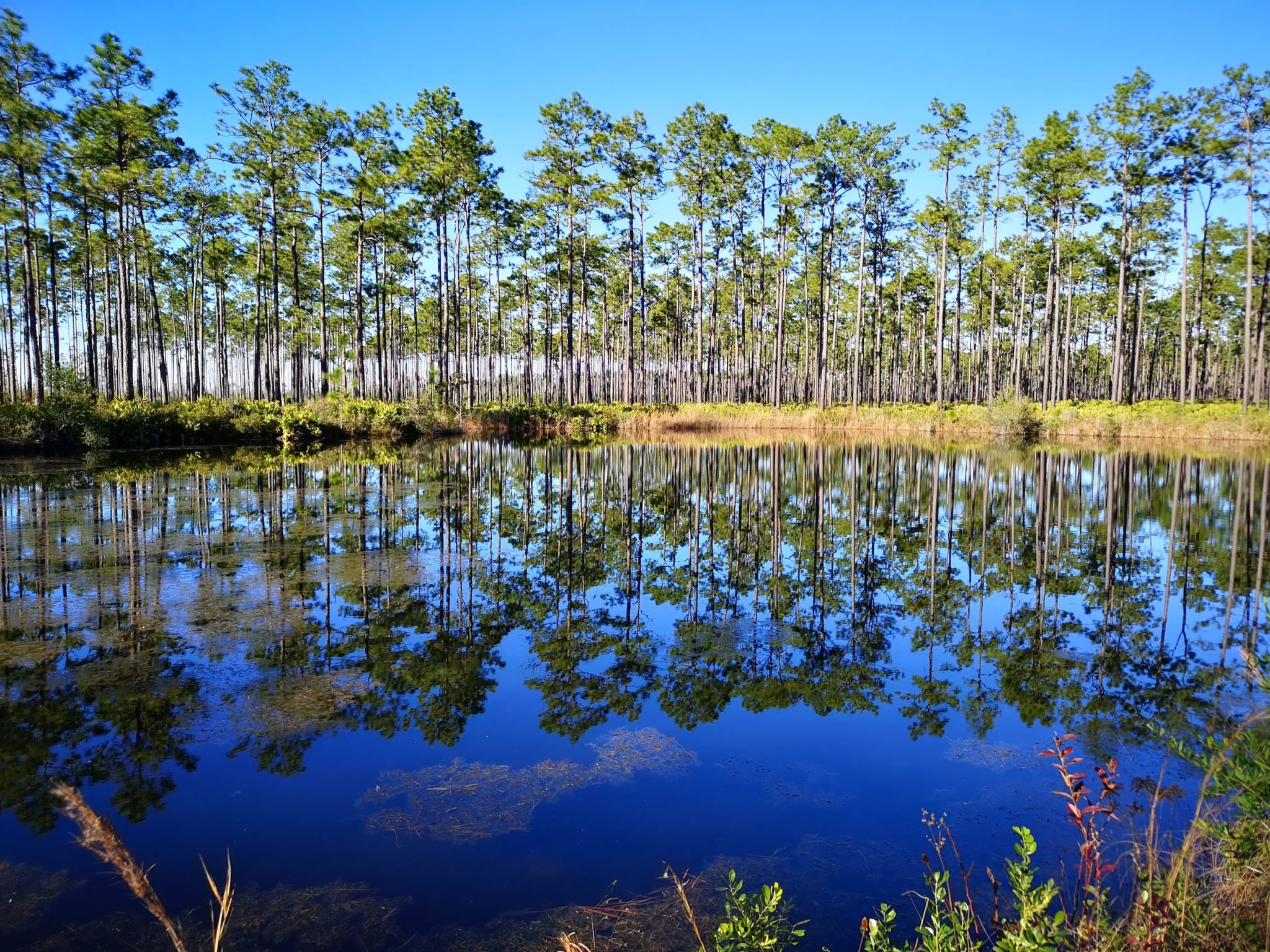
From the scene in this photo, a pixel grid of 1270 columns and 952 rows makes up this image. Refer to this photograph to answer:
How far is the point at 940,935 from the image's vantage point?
89.3 inches

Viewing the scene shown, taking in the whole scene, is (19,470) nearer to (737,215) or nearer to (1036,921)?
(1036,921)

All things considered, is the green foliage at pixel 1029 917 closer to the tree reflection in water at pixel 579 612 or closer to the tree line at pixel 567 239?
the tree reflection in water at pixel 579 612

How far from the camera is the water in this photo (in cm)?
363

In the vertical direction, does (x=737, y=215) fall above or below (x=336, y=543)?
above

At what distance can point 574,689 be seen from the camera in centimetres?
577

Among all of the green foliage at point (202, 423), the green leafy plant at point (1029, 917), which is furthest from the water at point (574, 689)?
the green foliage at point (202, 423)

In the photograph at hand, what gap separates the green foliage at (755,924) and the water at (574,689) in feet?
0.47

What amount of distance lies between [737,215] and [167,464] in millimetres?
36518

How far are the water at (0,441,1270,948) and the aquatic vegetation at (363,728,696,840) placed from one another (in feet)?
0.08

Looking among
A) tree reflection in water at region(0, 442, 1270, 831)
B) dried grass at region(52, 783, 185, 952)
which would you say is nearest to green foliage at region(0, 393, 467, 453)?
tree reflection in water at region(0, 442, 1270, 831)

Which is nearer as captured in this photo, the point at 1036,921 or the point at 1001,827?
the point at 1036,921

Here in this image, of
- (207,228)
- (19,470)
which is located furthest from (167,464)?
(207,228)

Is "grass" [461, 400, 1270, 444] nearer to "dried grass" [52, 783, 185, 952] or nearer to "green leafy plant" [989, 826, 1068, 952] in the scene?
"green leafy plant" [989, 826, 1068, 952]

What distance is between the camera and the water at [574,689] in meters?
3.63
